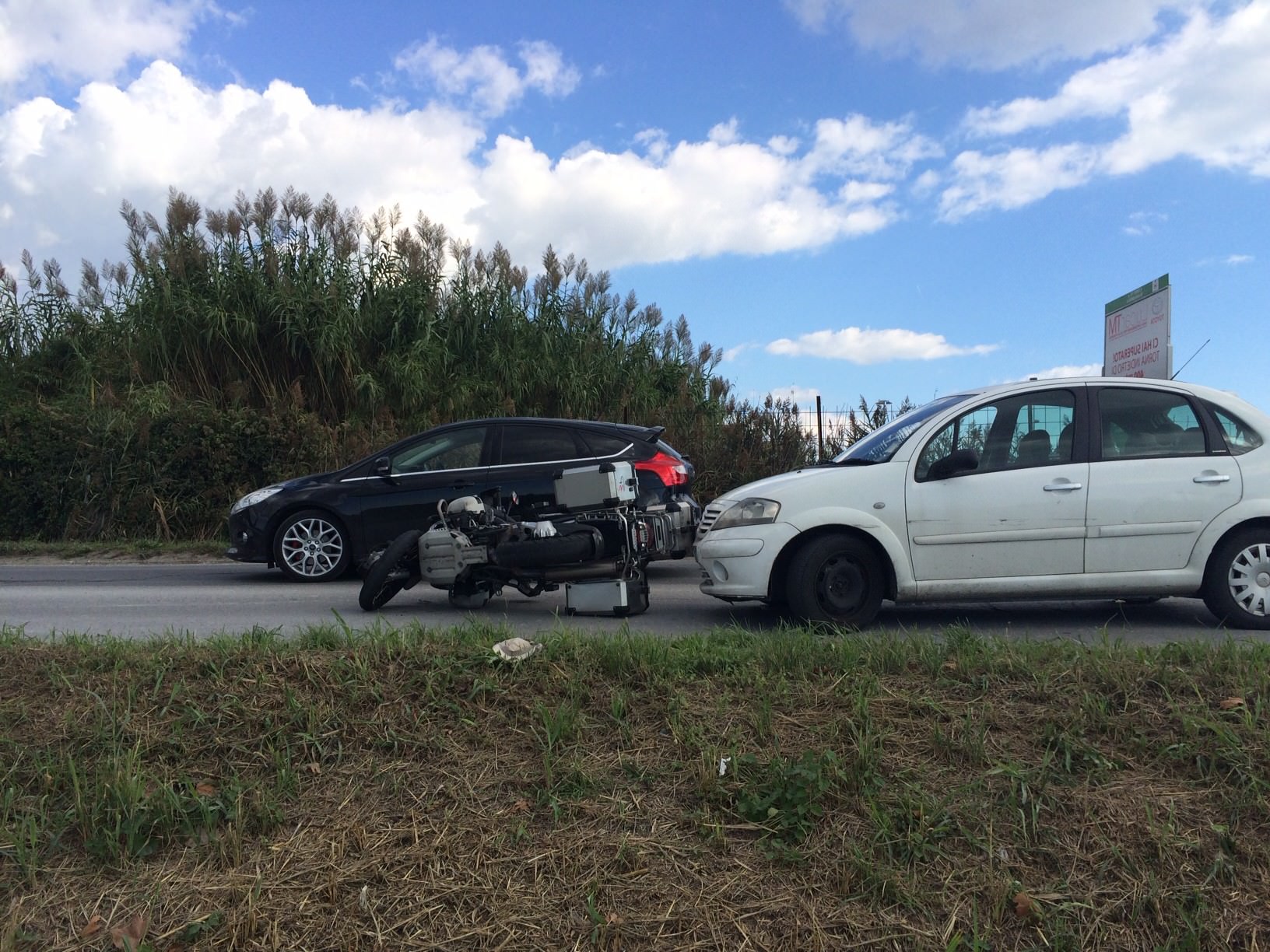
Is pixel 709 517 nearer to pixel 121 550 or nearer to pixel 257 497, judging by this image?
pixel 257 497

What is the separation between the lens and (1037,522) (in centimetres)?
669

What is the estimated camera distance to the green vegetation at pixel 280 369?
15.0 meters

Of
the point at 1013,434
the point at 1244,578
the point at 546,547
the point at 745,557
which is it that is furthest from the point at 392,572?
the point at 1244,578

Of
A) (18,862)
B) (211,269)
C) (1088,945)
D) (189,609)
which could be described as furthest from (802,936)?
(211,269)

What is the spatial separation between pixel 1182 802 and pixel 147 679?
4013 mm

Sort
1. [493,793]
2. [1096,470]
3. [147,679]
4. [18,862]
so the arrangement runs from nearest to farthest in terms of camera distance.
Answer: [18,862]
[493,793]
[147,679]
[1096,470]

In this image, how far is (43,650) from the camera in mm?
4906

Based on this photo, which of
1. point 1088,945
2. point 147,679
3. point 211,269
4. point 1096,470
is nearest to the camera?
point 1088,945

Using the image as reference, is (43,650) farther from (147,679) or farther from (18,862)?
(18,862)

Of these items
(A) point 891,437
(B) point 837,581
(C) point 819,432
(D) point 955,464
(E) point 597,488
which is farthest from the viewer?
(C) point 819,432

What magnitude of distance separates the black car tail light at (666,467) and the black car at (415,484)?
0.01 metres

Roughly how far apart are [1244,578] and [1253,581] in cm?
6

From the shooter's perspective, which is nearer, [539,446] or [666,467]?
[666,467]

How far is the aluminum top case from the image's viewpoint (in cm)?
753
